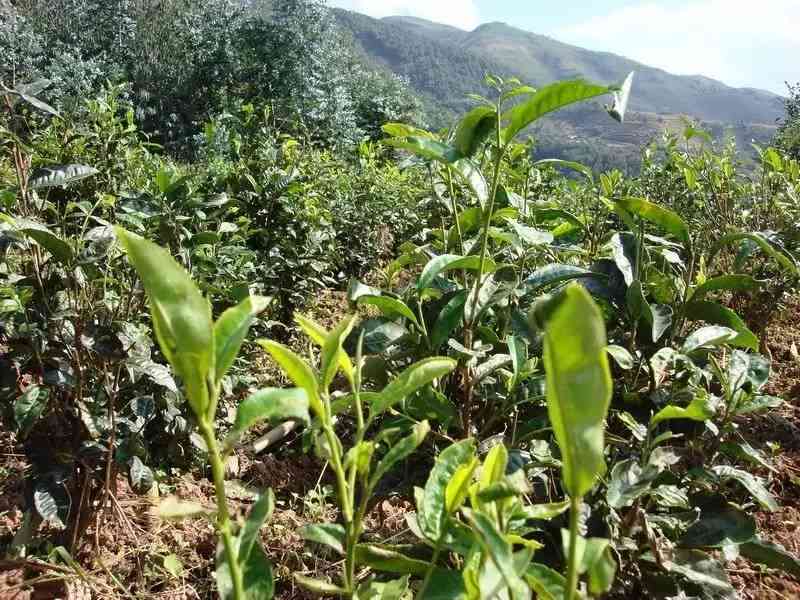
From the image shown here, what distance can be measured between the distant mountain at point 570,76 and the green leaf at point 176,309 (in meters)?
61.2

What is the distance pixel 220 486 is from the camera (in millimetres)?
638

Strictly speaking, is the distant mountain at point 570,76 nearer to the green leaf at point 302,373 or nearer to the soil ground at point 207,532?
the soil ground at point 207,532

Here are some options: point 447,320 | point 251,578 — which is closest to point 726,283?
point 447,320

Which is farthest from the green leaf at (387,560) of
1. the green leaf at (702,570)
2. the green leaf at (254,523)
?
the green leaf at (702,570)

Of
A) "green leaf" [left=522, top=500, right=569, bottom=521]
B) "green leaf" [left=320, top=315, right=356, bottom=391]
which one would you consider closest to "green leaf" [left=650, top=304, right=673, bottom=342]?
"green leaf" [left=522, top=500, right=569, bottom=521]

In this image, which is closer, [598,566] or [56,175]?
[598,566]

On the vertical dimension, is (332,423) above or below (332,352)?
below

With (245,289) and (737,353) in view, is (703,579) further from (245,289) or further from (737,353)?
(245,289)

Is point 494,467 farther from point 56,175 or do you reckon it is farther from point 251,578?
point 56,175

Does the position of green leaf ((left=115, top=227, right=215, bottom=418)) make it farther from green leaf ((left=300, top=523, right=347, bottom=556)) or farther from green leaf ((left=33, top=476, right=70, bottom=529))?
green leaf ((left=33, top=476, right=70, bottom=529))

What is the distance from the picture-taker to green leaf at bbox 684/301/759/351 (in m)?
1.52

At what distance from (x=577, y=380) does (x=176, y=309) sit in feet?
1.17

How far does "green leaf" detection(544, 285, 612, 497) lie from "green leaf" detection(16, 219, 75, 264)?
1201mm

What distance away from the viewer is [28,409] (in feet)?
4.98
